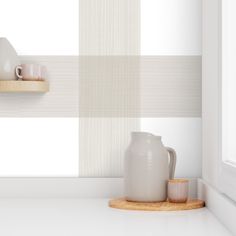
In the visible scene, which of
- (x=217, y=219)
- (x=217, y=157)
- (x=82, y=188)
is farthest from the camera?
(x=82, y=188)

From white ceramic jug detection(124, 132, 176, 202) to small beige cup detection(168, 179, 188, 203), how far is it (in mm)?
36

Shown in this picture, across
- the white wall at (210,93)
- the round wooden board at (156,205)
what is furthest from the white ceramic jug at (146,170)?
the white wall at (210,93)

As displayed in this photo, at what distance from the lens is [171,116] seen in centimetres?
200

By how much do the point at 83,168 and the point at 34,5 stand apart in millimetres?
627

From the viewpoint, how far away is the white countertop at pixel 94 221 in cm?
130

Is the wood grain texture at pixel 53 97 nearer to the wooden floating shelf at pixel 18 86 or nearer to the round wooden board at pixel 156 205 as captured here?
the wooden floating shelf at pixel 18 86

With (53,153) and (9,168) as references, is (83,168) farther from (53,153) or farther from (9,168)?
(9,168)

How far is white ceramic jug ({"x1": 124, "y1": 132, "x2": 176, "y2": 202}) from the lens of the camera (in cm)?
171

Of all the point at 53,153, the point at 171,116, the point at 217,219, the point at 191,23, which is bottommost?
the point at 217,219

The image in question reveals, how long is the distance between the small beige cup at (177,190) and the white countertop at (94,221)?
0.08 meters

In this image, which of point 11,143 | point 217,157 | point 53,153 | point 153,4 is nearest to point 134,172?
point 217,157

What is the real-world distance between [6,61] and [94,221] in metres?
0.72

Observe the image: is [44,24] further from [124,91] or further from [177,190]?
[177,190]

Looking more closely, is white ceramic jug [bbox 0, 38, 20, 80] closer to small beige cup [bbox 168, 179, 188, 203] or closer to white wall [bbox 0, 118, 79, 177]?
white wall [bbox 0, 118, 79, 177]
